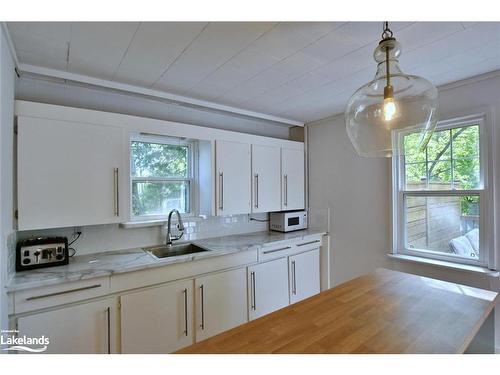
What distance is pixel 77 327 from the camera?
1.58 m

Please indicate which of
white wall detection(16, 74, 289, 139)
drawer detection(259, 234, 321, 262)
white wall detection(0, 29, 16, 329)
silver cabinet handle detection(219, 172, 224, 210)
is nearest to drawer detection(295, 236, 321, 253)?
drawer detection(259, 234, 321, 262)

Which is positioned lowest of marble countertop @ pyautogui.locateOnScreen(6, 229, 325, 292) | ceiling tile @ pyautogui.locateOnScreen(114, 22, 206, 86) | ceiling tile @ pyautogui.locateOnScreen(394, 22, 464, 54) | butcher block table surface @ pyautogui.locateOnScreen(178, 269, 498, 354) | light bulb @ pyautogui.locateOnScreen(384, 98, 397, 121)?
butcher block table surface @ pyautogui.locateOnScreen(178, 269, 498, 354)

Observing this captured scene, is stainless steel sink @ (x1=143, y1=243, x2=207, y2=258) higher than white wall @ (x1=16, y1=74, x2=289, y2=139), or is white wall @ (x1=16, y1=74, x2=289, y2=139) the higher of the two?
white wall @ (x1=16, y1=74, x2=289, y2=139)

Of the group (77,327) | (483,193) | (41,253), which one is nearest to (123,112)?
(41,253)

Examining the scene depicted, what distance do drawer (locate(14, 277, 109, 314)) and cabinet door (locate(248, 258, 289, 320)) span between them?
1.25 m

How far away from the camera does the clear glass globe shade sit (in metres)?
1.09

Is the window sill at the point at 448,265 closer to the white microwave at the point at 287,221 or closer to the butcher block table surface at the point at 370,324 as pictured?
the butcher block table surface at the point at 370,324

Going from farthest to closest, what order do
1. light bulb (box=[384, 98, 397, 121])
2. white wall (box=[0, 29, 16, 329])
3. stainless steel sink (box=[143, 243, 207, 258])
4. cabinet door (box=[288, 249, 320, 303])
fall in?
cabinet door (box=[288, 249, 320, 303]) < stainless steel sink (box=[143, 243, 207, 258]) < white wall (box=[0, 29, 16, 329]) < light bulb (box=[384, 98, 397, 121])

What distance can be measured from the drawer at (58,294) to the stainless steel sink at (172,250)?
585 millimetres

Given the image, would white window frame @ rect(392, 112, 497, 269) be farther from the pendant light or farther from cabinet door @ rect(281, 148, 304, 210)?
cabinet door @ rect(281, 148, 304, 210)

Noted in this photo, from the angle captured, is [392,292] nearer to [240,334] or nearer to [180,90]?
[240,334]

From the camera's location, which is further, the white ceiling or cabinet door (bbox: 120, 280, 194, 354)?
cabinet door (bbox: 120, 280, 194, 354)

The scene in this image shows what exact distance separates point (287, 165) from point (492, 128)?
185 centimetres

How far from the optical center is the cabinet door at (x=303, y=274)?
2.76 metres
